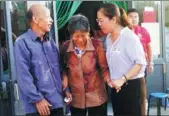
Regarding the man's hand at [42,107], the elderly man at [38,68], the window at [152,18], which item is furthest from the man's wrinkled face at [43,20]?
the window at [152,18]

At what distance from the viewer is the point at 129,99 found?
2600mm

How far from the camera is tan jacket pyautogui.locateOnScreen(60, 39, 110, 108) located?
8.62 feet

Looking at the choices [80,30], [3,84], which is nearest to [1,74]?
[3,84]

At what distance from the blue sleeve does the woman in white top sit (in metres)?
0.66

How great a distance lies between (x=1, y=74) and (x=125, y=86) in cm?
154

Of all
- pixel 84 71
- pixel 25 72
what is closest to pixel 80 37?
pixel 84 71

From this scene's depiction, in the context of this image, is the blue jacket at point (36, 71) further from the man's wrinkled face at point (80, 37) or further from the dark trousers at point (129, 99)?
the dark trousers at point (129, 99)

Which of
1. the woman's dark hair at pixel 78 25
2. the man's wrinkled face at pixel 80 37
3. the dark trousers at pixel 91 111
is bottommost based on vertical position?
the dark trousers at pixel 91 111

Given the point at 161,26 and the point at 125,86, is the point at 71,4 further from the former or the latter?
the point at 125,86

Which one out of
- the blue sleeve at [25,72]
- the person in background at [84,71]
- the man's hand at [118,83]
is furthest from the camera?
the person in background at [84,71]

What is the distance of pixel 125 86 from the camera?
8.43 ft

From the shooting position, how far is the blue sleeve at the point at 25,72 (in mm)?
2379

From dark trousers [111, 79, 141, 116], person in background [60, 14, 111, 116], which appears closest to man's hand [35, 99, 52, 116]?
person in background [60, 14, 111, 116]

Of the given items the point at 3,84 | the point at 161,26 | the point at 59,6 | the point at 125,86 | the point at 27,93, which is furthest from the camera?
the point at 161,26
